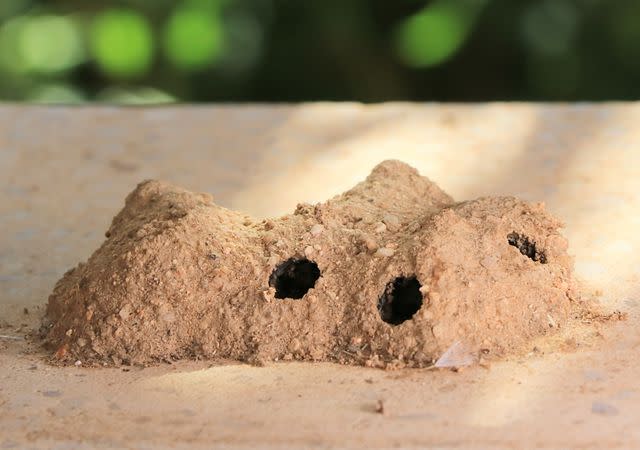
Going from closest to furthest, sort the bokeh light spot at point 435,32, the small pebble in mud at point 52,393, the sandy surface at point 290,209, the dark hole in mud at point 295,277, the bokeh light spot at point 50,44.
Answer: the sandy surface at point 290,209 → the small pebble in mud at point 52,393 → the dark hole in mud at point 295,277 → the bokeh light spot at point 435,32 → the bokeh light spot at point 50,44

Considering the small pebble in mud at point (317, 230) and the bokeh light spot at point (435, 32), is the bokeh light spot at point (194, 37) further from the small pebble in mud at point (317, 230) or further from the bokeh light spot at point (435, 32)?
the small pebble in mud at point (317, 230)

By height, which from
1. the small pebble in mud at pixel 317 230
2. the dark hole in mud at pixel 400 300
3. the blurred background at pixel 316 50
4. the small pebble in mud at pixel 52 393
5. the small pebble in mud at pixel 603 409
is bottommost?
the small pebble in mud at pixel 52 393

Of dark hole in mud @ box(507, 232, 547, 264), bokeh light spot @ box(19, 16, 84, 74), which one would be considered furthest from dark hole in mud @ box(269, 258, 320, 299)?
bokeh light spot @ box(19, 16, 84, 74)

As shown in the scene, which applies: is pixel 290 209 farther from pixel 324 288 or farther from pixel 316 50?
pixel 316 50

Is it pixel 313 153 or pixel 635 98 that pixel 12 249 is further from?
pixel 635 98

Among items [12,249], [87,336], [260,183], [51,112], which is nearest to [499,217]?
[87,336]

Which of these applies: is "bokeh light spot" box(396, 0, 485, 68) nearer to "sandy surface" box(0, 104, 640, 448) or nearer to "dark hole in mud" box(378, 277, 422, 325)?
"sandy surface" box(0, 104, 640, 448)

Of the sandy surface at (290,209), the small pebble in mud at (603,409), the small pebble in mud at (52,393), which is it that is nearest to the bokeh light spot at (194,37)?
the sandy surface at (290,209)
